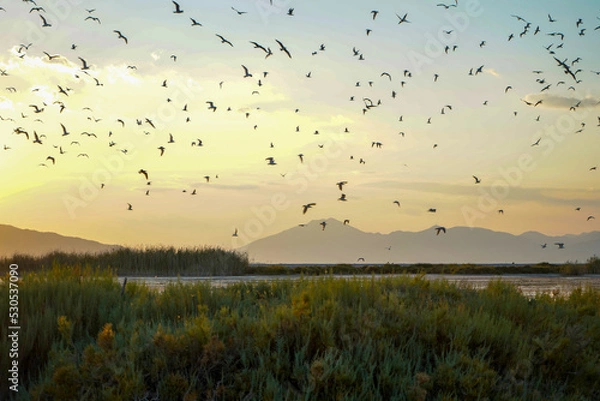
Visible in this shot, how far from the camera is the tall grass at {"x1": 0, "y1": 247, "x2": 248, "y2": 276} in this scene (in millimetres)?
42312

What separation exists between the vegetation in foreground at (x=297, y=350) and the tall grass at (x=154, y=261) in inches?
1009

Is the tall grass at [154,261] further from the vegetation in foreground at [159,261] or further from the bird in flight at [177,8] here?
the bird in flight at [177,8]

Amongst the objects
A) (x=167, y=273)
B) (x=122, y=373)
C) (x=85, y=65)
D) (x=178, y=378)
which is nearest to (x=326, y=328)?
(x=178, y=378)

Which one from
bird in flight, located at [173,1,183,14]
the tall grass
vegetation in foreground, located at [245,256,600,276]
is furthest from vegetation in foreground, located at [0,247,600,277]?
bird in flight, located at [173,1,183,14]

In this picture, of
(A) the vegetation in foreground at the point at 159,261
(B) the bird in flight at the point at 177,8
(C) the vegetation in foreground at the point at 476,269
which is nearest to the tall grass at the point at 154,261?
(A) the vegetation in foreground at the point at 159,261

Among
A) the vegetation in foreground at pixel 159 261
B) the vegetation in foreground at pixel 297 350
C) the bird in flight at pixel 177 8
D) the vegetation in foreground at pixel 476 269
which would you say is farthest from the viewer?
the vegetation in foreground at pixel 476 269

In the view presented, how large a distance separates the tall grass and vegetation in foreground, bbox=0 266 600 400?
2563cm

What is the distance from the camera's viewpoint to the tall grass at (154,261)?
42.3 meters

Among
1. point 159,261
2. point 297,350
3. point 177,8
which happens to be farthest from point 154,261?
point 297,350

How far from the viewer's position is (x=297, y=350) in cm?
1231

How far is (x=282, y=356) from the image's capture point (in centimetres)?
1205

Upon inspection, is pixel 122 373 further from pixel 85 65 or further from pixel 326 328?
pixel 85 65

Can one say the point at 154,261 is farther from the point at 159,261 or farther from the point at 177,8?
the point at 177,8

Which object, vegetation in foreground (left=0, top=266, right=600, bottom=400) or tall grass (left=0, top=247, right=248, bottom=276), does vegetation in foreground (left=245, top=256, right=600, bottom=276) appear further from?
vegetation in foreground (left=0, top=266, right=600, bottom=400)
